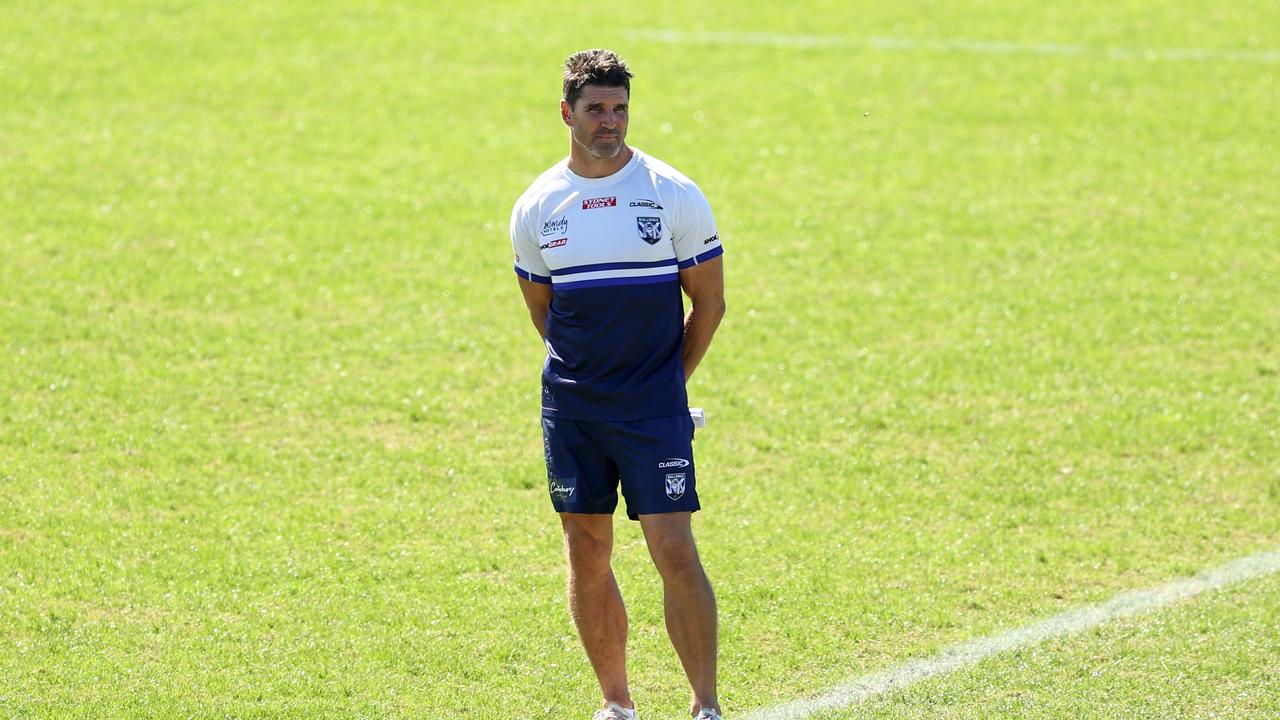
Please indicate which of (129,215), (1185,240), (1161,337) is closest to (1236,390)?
(1161,337)

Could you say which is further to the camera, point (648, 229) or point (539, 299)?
point (539, 299)

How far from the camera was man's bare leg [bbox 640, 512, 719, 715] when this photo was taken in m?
5.83

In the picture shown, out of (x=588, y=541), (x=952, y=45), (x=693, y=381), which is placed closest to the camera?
(x=588, y=541)

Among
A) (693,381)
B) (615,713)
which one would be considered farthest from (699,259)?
(693,381)

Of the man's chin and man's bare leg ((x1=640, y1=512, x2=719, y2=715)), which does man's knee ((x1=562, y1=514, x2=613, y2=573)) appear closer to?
man's bare leg ((x1=640, y1=512, x2=719, y2=715))

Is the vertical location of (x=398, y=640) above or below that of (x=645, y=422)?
below

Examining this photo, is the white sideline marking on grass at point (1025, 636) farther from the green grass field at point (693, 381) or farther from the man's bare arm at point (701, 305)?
the man's bare arm at point (701, 305)

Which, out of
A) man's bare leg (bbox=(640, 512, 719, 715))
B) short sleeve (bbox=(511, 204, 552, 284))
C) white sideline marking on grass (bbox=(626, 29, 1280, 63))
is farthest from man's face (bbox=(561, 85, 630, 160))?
white sideline marking on grass (bbox=(626, 29, 1280, 63))

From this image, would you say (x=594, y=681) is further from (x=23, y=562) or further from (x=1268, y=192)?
(x=1268, y=192)

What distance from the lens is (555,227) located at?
A: 19.4ft

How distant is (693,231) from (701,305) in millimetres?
340

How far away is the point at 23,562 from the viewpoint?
303 inches

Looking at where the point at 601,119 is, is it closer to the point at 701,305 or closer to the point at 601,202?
the point at 601,202

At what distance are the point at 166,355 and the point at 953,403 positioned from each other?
5.42 meters
